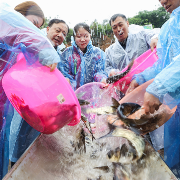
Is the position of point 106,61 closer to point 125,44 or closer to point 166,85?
point 125,44

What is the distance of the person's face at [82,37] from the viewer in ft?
7.00

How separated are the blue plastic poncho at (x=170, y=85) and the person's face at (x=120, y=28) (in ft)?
3.11

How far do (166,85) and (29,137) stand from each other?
1.29 metres

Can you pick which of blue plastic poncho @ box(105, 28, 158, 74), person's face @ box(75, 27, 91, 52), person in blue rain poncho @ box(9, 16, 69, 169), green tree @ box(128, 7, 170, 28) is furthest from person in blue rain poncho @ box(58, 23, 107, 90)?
green tree @ box(128, 7, 170, 28)

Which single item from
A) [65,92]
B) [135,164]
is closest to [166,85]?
[135,164]

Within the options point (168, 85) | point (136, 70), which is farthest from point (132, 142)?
point (136, 70)

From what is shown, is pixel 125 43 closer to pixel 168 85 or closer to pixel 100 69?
pixel 100 69

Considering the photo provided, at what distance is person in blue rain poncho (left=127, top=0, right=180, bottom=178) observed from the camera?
0.92 m

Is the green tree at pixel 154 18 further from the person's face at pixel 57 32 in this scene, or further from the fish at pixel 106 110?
the fish at pixel 106 110

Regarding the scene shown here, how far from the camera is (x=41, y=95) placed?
895mm

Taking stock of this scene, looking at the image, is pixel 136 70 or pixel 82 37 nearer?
pixel 136 70

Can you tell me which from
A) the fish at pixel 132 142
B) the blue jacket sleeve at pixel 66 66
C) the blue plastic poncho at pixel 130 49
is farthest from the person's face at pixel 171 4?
the blue jacket sleeve at pixel 66 66

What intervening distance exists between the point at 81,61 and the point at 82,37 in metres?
0.32

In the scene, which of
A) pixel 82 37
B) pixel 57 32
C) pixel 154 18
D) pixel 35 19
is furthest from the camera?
pixel 154 18
